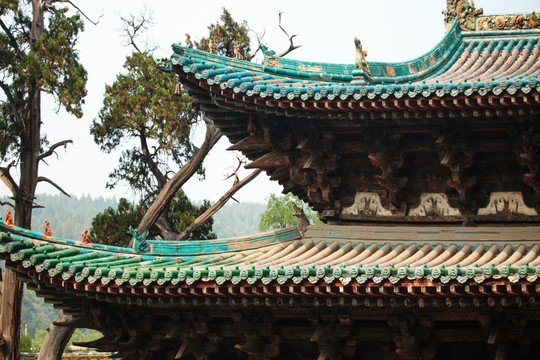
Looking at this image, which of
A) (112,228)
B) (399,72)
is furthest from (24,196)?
(399,72)

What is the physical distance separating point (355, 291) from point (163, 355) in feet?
12.3

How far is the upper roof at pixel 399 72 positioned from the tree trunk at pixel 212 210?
37.8 feet

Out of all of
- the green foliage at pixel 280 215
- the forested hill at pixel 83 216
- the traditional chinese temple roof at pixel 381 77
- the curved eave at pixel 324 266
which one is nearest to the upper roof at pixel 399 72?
the traditional chinese temple roof at pixel 381 77

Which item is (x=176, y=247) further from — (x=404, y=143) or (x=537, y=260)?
(x=537, y=260)

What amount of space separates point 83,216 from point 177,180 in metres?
91.8

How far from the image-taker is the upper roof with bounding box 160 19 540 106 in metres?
9.75

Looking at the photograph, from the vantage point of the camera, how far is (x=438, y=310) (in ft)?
30.7

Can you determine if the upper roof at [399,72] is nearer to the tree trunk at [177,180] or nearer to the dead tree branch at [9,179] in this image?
the tree trunk at [177,180]

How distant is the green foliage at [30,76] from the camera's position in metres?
22.8

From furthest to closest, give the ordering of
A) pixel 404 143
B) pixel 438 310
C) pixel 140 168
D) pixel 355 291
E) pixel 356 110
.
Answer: pixel 140 168 < pixel 404 143 < pixel 356 110 < pixel 438 310 < pixel 355 291

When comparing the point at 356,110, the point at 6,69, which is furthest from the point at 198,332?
the point at 6,69

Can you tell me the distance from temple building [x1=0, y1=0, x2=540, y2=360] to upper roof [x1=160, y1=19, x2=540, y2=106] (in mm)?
30

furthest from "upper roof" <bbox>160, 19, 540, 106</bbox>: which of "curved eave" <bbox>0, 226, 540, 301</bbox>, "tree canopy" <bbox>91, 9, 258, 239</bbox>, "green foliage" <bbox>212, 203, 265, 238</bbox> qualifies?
"green foliage" <bbox>212, 203, 265, 238</bbox>

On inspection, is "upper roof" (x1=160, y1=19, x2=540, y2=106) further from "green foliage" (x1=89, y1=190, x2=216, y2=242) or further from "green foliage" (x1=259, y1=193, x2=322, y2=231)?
"green foliage" (x1=259, y1=193, x2=322, y2=231)
